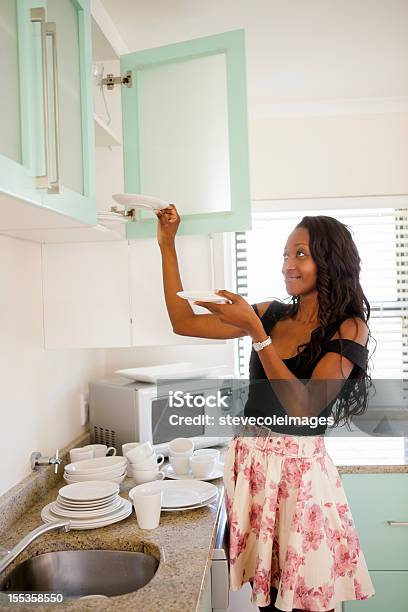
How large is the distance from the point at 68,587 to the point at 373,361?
2012 mm

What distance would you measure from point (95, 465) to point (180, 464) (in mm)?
275

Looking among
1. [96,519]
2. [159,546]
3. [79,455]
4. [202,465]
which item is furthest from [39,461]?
[159,546]

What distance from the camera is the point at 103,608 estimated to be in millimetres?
1185

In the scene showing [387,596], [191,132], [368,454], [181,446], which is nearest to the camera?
[191,132]

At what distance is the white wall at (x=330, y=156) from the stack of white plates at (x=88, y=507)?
69.3 inches

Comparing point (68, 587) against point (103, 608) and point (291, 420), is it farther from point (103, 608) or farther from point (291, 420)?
point (291, 420)

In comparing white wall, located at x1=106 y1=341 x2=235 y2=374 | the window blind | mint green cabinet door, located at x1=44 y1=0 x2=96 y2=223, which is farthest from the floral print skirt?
the window blind

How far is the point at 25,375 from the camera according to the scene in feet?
6.26

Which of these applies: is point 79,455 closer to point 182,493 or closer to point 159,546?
point 182,493

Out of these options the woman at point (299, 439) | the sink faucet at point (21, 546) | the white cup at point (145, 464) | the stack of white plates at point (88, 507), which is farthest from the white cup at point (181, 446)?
the sink faucet at point (21, 546)

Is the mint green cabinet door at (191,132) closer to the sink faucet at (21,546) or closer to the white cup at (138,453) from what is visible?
the white cup at (138,453)

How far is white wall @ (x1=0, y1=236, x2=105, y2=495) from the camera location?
5.78 ft

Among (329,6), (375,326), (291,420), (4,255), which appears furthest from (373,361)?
(4,255)

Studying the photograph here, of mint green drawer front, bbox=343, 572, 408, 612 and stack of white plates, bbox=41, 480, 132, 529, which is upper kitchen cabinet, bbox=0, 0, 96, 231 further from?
mint green drawer front, bbox=343, 572, 408, 612
